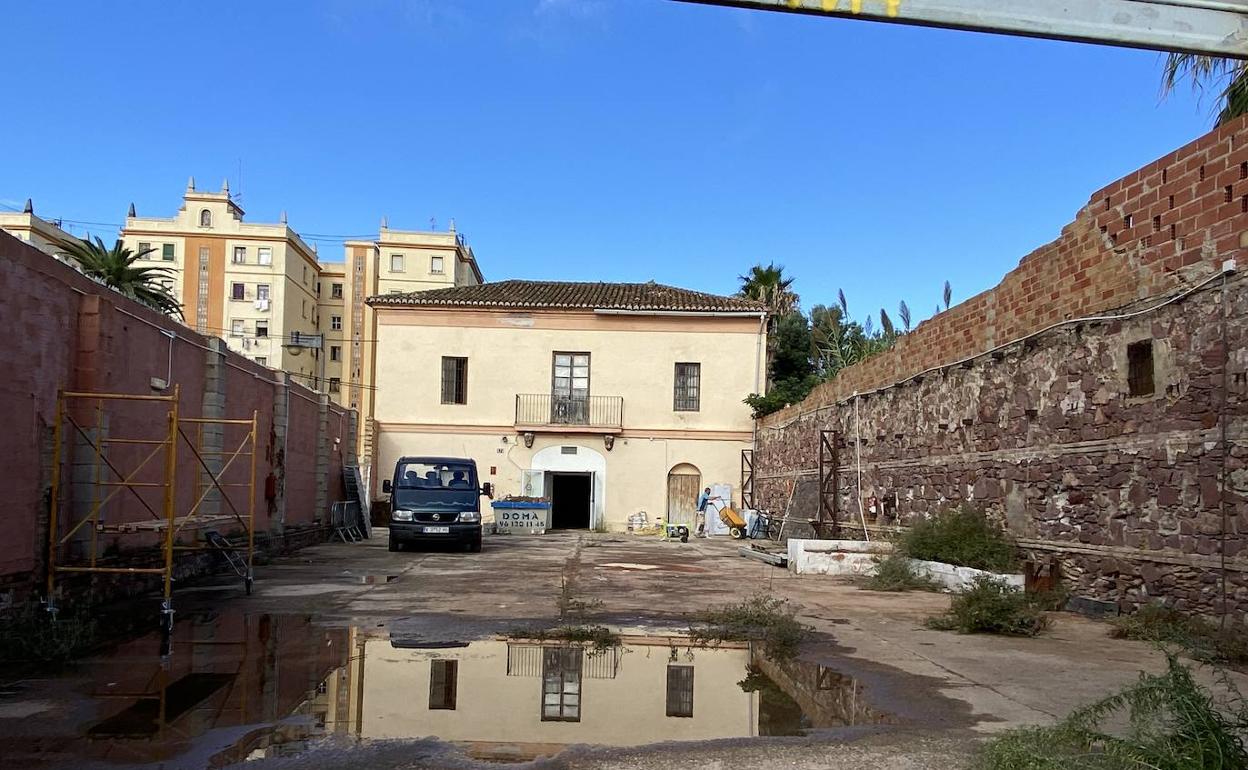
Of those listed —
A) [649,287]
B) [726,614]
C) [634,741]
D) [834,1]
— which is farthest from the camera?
[649,287]

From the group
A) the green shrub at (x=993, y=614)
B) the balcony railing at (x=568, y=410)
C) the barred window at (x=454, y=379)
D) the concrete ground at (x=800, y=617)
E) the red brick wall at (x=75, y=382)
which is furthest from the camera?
the barred window at (x=454, y=379)

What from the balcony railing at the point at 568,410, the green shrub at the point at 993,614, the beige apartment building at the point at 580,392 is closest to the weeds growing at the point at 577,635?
the green shrub at the point at 993,614

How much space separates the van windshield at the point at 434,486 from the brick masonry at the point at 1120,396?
31.6 ft

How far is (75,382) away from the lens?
33.8 feet

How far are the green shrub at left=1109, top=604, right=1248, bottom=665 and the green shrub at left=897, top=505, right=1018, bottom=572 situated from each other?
2.85 meters

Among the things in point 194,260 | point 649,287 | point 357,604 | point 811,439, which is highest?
point 194,260

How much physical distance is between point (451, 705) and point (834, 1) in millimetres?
4943

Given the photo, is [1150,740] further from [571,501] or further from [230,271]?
[230,271]

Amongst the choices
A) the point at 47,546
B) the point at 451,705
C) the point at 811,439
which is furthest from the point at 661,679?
the point at 811,439

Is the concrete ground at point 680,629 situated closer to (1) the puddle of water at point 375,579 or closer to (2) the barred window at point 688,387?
(1) the puddle of water at point 375,579

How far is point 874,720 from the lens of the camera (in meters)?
6.13

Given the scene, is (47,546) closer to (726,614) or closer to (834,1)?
(726,614)

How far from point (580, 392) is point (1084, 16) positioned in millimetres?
28785

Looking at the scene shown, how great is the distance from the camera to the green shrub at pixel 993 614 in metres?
9.63
